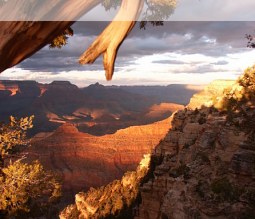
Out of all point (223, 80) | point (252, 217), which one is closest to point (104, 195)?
point (223, 80)

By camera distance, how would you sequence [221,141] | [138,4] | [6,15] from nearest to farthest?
1. [6,15]
2. [138,4]
3. [221,141]

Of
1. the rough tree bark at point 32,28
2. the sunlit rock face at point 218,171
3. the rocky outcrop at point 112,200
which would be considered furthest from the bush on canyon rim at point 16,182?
the rocky outcrop at point 112,200

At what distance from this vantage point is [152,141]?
100688 mm

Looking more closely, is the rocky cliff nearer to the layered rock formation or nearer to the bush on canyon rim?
the bush on canyon rim

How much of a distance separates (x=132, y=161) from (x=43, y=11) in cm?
9363

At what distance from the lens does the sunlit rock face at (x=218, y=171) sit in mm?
18859

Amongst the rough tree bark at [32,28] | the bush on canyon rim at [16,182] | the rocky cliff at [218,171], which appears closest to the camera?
the rough tree bark at [32,28]

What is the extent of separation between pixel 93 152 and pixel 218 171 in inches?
3098

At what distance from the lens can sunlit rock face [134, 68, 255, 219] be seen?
742 inches

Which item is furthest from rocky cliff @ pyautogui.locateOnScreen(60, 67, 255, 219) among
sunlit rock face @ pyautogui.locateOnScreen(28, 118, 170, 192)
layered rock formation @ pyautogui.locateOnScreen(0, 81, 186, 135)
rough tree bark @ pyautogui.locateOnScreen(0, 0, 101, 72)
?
layered rock formation @ pyautogui.locateOnScreen(0, 81, 186, 135)

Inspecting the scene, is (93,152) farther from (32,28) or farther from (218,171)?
(32,28)

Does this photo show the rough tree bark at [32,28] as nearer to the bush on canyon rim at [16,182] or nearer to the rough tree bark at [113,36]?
the rough tree bark at [113,36]

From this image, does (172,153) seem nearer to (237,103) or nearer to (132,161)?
(237,103)

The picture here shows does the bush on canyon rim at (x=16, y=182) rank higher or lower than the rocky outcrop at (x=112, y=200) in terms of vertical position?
higher
